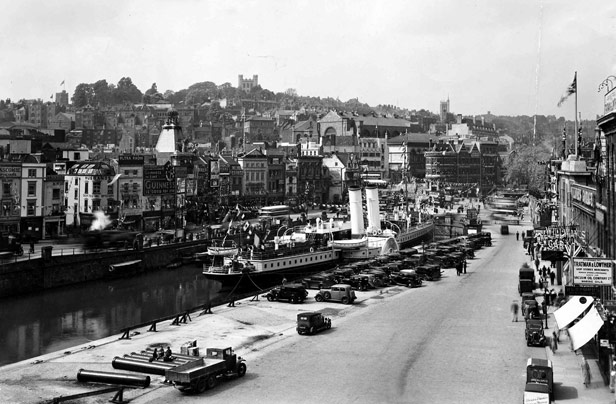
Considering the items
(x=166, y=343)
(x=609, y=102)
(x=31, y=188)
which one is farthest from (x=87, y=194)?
(x=609, y=102)

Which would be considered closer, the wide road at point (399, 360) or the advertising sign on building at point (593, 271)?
the wide road at point (399, 360)

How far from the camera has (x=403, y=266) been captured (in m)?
57.4

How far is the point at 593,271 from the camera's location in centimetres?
2675

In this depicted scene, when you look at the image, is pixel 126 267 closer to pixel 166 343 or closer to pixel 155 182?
pixel 155 182

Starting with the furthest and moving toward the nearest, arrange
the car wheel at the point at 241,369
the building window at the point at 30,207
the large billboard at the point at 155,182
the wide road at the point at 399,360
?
1. the large billboard at the point at 155,182
2. the building window at the point at 30,207
3. the car wheel at the point at 241,369
4. the wide road at the point at 399,360

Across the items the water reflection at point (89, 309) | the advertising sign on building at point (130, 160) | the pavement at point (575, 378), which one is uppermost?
the advertising sign on building at point (130, 160)

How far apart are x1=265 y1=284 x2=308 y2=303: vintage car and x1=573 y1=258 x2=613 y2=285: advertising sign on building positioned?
19.6 meters

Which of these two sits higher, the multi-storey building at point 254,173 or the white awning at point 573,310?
the multi-storey building at point 254,173

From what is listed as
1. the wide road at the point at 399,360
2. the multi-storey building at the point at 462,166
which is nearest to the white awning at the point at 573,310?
the wide road at the point at 399,360

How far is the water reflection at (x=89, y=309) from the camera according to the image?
39.3m

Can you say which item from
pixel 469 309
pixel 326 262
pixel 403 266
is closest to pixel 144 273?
pixel 326 262

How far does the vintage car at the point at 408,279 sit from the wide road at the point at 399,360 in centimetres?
588

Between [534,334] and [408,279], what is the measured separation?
18.7 meters

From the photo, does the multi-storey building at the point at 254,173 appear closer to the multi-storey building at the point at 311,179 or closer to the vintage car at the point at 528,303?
the multi-storey building at the point at 311,179
